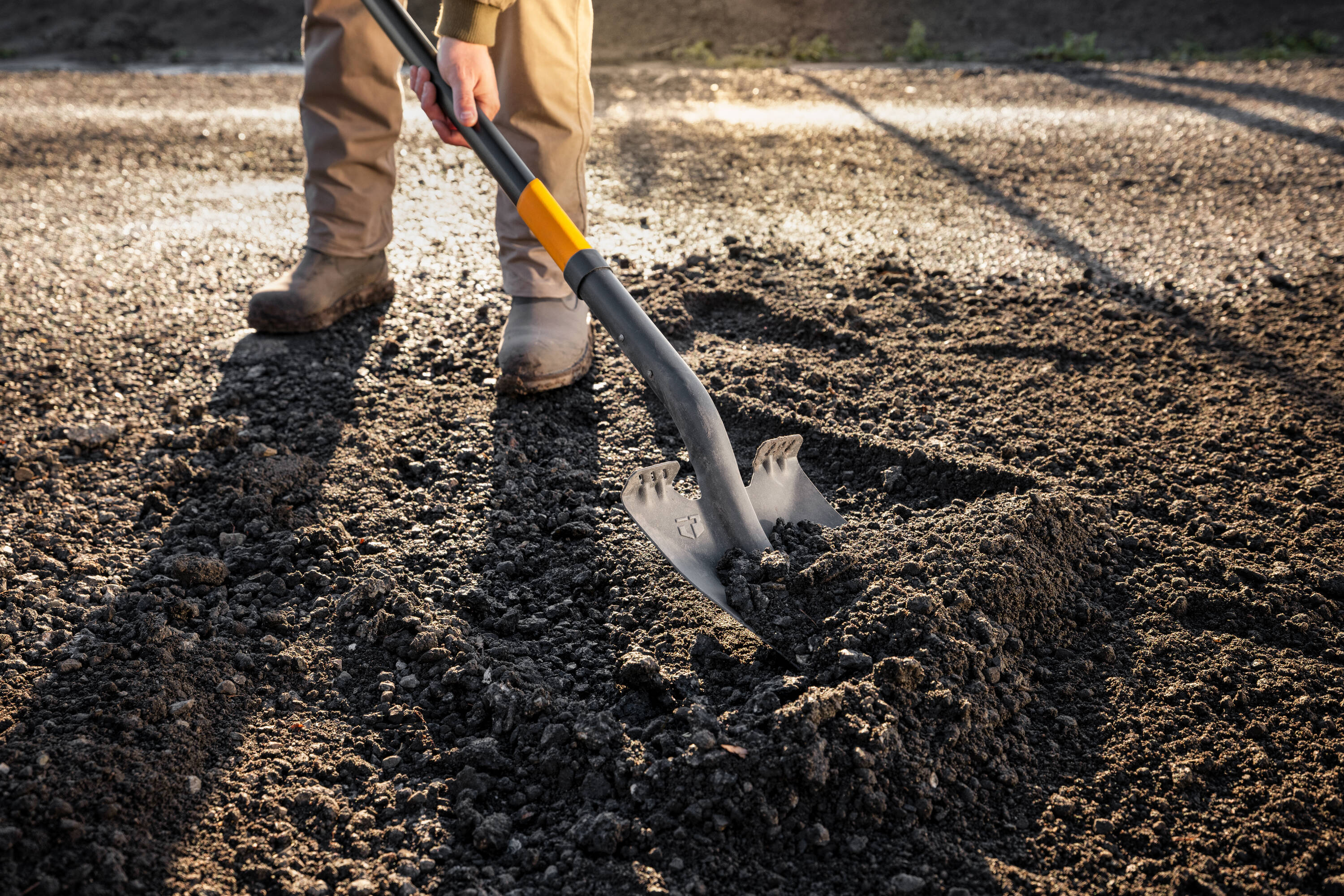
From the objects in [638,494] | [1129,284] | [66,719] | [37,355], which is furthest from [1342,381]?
[37,355]

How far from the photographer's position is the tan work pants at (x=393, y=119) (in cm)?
257

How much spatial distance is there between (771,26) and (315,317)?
6.71 m

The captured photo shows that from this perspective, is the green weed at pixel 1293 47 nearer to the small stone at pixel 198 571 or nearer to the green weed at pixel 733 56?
the green weed at pixel 733 56

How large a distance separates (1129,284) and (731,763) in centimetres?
272

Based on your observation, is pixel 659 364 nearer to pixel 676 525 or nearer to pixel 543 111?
pixel 676 525

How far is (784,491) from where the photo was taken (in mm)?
1989

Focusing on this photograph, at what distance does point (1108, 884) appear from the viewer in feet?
4.44

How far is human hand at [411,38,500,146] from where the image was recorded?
2033 mm

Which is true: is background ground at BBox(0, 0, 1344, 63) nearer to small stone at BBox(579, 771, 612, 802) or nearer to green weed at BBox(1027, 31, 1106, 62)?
green weed at BBox(1027, 31, 1106, 62)

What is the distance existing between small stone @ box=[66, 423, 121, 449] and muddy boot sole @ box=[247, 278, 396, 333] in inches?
25.1

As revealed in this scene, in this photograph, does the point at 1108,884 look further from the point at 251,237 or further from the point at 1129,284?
the point at 251,237

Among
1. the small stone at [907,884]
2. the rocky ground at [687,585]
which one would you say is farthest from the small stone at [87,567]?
the small stone at [907,884]

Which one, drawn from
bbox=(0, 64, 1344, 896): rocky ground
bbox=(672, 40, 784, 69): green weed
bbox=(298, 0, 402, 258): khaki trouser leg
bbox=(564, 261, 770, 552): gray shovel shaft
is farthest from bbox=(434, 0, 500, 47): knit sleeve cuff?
bbox=(672, 40, 784, 69): green weed

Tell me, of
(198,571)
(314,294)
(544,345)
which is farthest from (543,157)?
(198,571)
